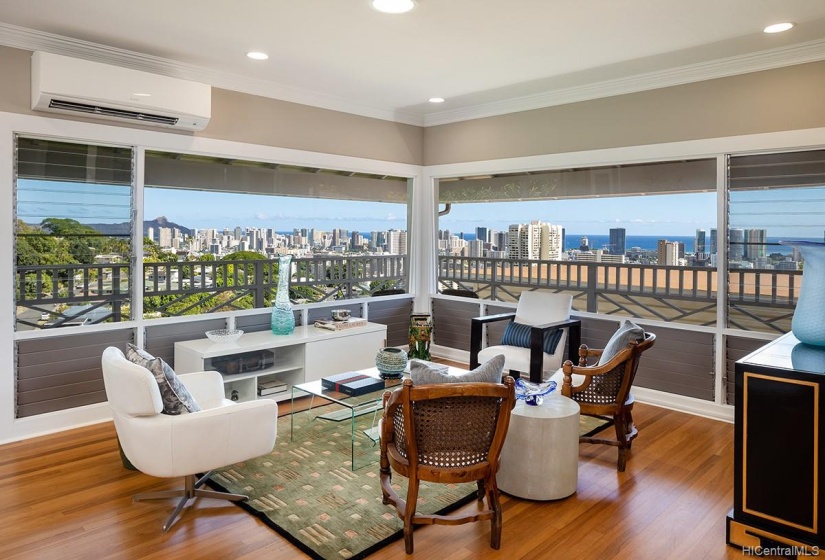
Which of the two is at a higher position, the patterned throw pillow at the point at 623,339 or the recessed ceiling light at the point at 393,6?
the recessed ceiling light at the point at 393,6

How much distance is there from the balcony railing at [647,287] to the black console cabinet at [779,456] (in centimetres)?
173

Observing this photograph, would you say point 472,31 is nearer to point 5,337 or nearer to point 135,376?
point 135,376

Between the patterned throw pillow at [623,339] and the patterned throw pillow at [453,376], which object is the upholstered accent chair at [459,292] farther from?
the patterned throw pillow at [453,376]

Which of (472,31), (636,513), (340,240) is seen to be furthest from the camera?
(340,240)

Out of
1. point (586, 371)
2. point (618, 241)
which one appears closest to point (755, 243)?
point (618, 241)

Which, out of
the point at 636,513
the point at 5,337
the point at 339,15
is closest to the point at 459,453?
the point at 636,513

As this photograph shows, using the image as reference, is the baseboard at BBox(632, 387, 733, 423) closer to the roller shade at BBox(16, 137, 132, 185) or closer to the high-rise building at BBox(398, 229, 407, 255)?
the high-rise building at BBox(398, 229, 407, 255)

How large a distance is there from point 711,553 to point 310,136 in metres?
4.54

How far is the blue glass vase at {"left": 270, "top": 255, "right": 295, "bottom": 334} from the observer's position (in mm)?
5035

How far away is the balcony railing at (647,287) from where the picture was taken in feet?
13.9

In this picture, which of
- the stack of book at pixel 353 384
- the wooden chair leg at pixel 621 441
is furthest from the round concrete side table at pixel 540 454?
the stack of book at pixel 353 384

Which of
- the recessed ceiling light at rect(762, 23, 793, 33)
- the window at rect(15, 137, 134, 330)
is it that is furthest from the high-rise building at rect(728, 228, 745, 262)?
the window at rect(15, 137, 134, 330)

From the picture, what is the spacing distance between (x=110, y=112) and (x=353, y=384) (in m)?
2.62

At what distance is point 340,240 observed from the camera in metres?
5.81
